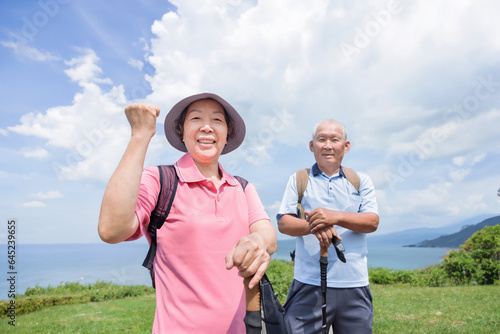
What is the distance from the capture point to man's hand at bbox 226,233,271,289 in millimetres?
1262

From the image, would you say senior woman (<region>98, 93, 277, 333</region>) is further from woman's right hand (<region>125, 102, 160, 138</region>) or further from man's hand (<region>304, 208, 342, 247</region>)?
man's hand (<region>304, 208, 342, 247</region>)

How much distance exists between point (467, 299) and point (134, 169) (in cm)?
1261

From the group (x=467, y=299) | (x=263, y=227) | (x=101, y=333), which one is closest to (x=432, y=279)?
(x=467, y=299)

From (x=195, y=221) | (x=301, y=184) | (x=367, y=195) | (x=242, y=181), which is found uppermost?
(x=301, y=184)

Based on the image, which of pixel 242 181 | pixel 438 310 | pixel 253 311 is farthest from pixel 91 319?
pixel 253 311

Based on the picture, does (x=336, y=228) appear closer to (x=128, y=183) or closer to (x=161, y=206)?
(x=161, y=206)

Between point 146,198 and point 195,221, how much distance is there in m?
0.25

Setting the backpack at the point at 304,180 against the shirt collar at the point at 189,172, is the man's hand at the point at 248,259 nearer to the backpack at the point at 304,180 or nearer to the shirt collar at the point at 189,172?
the shirt collar at the point at 189,172

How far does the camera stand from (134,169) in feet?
4.73

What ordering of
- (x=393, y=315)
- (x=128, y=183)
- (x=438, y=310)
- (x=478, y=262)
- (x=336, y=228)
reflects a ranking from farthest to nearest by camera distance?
(x=478, y=262) < (x=438, y=310) < (x=393, y=315) < (x=336, y=228) < (x=128, y=183)

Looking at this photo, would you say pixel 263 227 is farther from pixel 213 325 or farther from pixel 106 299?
pixel 106 299

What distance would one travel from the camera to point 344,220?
119 inches

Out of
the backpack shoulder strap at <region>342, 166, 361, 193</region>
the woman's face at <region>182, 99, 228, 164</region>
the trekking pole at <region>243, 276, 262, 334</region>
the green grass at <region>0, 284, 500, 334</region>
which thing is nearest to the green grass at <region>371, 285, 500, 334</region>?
the green grass at <region>0, 284, 500, 334</region>

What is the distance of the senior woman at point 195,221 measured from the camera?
4.73 ft
